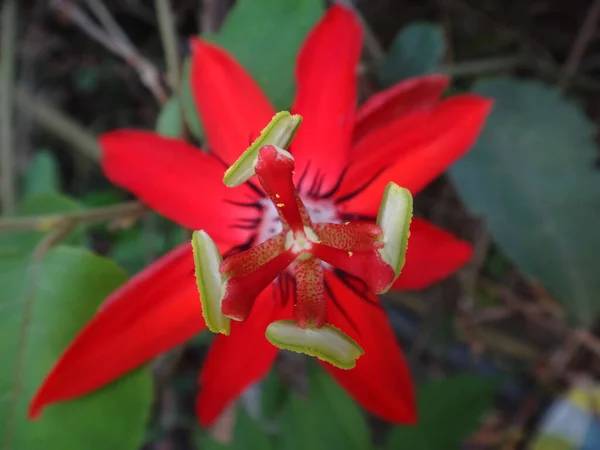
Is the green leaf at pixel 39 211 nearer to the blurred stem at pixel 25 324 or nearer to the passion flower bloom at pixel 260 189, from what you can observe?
the blurred stem at pixel 25 324

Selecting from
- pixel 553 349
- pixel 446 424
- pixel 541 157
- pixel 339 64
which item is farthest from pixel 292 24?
pixel 553 349

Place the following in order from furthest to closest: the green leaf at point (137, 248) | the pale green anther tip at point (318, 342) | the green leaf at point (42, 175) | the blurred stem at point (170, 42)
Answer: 1. the green leaf at point (42, 175)
2. the green leaf at point (137, 248)
3. the blurred stem at point (170, 42)
4. the pale green anther tip at point (318, 342)

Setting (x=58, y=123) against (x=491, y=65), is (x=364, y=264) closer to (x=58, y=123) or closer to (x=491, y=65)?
(x=491, y=65)

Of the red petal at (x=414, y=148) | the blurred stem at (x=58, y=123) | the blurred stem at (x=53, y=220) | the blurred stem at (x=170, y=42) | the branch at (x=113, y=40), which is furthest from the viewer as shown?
the blurred stem at (x=58, y=123)

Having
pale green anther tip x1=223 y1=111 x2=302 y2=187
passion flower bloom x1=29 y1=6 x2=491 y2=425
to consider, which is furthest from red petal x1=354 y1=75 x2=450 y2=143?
pale green anther tip x1=223 y1=111 x2=302 y2=187

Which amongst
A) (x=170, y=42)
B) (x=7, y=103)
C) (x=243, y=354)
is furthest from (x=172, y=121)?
(x=7, y=103)

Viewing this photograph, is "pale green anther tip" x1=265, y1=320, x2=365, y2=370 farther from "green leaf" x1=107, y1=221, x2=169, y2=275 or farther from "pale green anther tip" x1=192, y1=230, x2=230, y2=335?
"green leaf" x1=107, y1=221, x2=169, y2=275

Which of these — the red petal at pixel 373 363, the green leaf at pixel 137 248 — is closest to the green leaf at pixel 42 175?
the green leaf at pixel 137 248

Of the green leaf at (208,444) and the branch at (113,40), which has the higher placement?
the branch at (113,40)
